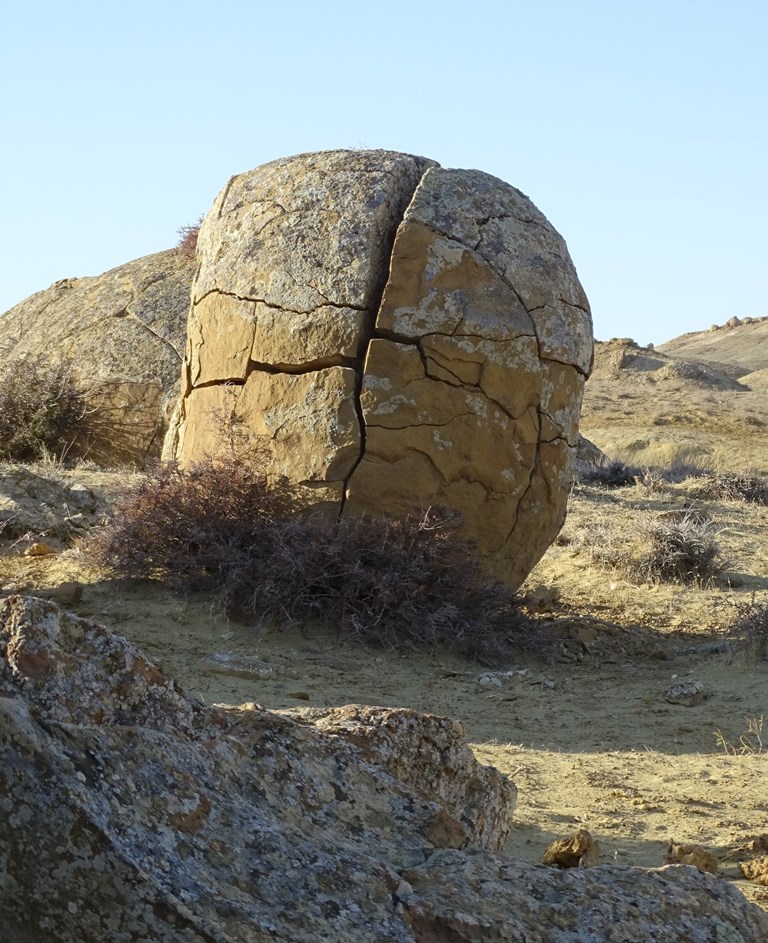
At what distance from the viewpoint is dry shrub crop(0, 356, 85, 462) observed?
11352 mm

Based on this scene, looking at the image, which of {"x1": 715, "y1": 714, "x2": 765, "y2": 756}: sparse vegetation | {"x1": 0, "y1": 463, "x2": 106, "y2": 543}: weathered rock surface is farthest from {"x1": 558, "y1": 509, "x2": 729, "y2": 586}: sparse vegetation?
{"x1": 0, "y1": 463, "x2": 106, "y2": 543}: weathered rock surface

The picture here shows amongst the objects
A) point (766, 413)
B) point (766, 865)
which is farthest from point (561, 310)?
point (766, 413)

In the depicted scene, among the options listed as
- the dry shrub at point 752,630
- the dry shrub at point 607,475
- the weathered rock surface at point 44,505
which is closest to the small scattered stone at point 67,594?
the weathered rock surface at point 44,505

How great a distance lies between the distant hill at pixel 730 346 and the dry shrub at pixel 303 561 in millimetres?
37277

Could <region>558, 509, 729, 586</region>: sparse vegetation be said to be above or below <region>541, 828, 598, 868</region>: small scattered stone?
above

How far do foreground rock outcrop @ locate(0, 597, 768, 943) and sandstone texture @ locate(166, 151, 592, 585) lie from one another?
13.7ft

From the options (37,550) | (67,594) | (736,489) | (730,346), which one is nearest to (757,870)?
(67,594)

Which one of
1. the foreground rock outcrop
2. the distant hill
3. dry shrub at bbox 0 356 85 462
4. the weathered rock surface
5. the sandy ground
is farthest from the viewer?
the distant hill

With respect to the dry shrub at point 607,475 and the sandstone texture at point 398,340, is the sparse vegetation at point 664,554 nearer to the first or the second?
the sandstone texture at point 398,340

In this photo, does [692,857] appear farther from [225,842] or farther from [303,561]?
[303,561]

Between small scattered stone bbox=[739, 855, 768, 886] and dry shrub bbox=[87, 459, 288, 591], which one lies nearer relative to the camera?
small scattered stone bbox=[739, 855, 768, 886]

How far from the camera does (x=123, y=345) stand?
1210 centimetres

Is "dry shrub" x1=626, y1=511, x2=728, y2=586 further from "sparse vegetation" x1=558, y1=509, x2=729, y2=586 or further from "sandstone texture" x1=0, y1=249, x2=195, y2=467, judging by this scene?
"sandstone texture" x1=0, y1=249, x2=195, y2=467

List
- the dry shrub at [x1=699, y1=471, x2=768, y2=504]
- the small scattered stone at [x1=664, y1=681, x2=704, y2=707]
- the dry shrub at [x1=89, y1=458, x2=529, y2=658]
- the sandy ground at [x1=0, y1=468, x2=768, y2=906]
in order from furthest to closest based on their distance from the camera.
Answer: the dry shrub at [x1=699, y1=471, x2=768, y2=504] → the dry shrub at [x1=89, y1=458, x2=529, y2=658] → the small scattered stone at [x1=664, y1=681, x2=704, y2=707] → the sandy ground at [x1=0, y1=468, x2=768, y2=906]
